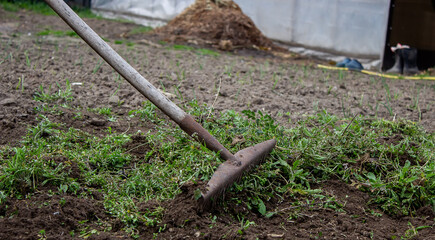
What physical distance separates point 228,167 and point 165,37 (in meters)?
6.64

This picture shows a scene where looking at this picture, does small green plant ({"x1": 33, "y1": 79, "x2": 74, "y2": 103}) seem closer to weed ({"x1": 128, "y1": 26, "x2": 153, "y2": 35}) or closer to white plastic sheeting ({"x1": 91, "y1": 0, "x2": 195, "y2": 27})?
weed ({"x1": 128, "y1": 26, "x2": 153, "y2": 35})

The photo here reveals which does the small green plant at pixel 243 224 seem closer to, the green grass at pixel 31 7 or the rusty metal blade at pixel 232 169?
the rusty metal blade at pixel 232 169

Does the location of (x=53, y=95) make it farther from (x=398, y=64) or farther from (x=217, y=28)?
(x=398, y=64)

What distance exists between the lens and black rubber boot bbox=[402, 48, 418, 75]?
746 cm

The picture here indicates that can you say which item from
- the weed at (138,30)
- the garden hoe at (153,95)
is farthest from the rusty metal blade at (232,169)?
the weed at (138,30)

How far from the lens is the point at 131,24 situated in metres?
10.9

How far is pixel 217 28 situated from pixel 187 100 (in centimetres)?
509

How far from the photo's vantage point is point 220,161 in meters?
2.58

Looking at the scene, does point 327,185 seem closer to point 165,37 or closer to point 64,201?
point 64,201

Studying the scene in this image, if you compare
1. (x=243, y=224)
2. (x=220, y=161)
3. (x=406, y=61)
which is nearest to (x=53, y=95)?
(x=220, y=161)

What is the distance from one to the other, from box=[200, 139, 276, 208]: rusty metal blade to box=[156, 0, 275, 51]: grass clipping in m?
5.68

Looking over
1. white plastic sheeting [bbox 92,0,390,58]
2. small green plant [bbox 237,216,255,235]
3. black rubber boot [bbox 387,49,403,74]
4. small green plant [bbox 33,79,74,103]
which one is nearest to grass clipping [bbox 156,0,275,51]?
white plastic sheeting [bbox 92,0,390,58]

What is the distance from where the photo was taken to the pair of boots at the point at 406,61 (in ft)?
24.5

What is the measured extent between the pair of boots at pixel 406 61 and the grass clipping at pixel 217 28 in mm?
2366
